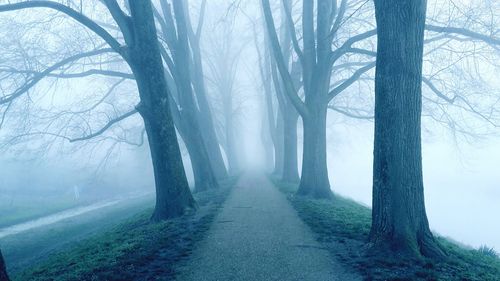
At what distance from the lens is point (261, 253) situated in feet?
21.0

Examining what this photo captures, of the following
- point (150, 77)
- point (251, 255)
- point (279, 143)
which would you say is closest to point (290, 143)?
point (279, 143)

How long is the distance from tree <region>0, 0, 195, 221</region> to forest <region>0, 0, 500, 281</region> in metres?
0.04

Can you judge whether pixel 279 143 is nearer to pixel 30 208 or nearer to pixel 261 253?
pixel 30 208

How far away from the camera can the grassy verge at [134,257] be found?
5.59m

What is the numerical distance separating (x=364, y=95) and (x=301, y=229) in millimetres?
13129

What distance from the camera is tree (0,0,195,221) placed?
9.88 m

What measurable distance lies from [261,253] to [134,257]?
6.81 ft

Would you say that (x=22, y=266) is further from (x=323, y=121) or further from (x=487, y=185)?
(x=487, y=185)

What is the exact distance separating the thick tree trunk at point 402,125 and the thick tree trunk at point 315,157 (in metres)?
7.62

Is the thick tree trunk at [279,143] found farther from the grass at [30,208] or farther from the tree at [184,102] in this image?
the grass at [30,208]

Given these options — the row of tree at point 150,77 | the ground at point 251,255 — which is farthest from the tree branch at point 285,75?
the ground at point 251,255

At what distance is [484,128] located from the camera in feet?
47.1

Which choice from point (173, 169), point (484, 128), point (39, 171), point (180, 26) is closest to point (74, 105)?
point (180, 26)

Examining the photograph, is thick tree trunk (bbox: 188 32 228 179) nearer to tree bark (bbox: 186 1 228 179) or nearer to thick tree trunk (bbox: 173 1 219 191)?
tree bark (bbox: 186 1 228 179)
